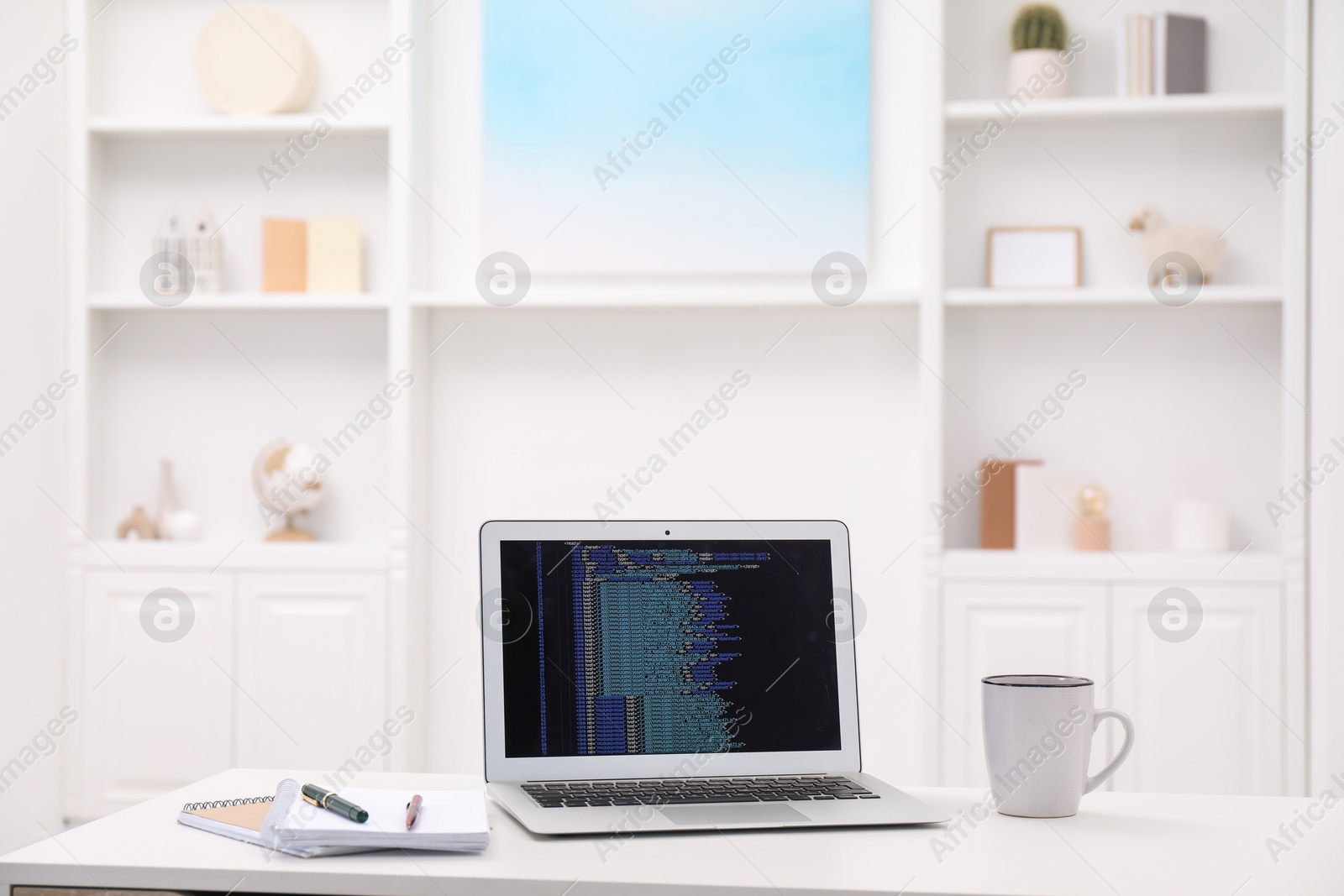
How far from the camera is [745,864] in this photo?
0.97 metres

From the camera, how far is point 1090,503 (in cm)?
275

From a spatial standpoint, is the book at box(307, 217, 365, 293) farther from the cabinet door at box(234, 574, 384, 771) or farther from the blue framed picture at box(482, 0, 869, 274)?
the cabinet door at box(234, 574, 384, 771)

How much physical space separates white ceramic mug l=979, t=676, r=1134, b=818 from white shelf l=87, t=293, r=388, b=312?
2085 millimetres

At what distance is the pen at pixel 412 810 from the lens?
1.05 metres

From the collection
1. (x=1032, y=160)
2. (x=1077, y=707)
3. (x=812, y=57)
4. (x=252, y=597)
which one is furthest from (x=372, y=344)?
(x=1077, y=707)

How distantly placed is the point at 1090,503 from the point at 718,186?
47.0 inches

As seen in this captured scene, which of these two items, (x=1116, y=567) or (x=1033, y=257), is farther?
(x=1033, y=257)

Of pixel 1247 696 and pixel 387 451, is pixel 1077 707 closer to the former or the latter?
pixel 1247 696

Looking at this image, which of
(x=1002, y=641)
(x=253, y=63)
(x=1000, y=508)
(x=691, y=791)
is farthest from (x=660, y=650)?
(x=253, y=63)

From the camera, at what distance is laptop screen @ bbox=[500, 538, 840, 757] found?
48.2 inches

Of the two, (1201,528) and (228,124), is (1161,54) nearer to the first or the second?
(1201,528)

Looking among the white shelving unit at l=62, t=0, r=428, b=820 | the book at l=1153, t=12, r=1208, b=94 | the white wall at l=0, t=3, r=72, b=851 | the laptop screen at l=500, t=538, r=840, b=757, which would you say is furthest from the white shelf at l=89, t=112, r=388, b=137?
the laptop screen at l=500, t=538, r=840, b=757

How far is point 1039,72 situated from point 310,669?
2266 millimetres

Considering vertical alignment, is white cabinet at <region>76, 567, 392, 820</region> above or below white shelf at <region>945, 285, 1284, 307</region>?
below
